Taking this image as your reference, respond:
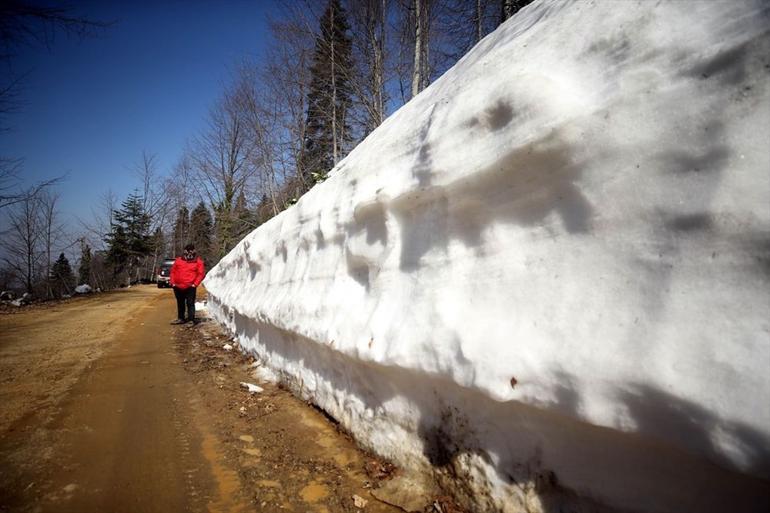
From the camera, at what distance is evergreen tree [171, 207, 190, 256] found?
118 feet

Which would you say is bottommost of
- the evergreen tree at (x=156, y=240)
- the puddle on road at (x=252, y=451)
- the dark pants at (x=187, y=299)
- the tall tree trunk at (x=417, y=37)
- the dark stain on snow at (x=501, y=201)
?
the puddle on road at (x=252, y=451)

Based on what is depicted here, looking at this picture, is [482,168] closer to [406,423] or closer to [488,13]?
[406,423]

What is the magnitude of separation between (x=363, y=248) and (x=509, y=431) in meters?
1.74

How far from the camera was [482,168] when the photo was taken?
1.82 m

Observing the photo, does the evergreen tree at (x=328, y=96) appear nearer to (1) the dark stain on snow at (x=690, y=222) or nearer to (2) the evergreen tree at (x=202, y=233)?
(1) the dark stain on snow at (x=690, y=222)

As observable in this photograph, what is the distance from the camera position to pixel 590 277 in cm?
131

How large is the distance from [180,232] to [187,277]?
3434 centimetres

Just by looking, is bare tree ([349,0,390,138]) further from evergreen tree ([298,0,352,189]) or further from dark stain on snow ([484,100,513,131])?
dark stain on snow ([484,100,513,131])

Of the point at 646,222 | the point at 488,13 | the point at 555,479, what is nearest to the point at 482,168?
the point at 646,222

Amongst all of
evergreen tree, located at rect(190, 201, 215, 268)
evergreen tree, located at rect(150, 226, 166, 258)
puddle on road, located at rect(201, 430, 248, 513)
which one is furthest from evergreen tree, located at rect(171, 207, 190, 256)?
puddle on road, located at rect(201, 430, 248, 513)

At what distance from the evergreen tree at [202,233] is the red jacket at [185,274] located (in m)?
33.9

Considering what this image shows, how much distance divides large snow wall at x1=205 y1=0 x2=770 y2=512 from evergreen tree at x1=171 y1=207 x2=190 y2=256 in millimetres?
40659

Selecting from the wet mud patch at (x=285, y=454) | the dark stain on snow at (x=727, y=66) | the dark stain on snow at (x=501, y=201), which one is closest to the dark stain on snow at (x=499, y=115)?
the dark stain on snow at (x=501, y=201)

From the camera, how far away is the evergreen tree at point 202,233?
3862 centimetres
